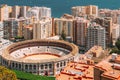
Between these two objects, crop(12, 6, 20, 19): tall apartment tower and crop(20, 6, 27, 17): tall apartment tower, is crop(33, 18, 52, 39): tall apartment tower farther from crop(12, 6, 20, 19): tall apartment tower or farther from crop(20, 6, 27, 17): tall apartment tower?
crop(20, 6, 27, 17): tall apartment tower

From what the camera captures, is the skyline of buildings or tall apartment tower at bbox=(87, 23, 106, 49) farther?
tall apartment tower at bbox=(87, 23, 106, 49)

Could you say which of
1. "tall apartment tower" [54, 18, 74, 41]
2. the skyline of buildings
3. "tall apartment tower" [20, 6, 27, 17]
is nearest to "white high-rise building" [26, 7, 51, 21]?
the skyline of buildings

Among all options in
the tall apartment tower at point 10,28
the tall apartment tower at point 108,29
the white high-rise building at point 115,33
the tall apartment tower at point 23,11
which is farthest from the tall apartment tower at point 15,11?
the white high-rise building at point 115,33

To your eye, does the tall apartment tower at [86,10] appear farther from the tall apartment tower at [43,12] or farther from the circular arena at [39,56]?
the circular arena at [39,56]

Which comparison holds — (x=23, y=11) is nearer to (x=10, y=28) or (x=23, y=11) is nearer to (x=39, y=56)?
(x=10, y=28)

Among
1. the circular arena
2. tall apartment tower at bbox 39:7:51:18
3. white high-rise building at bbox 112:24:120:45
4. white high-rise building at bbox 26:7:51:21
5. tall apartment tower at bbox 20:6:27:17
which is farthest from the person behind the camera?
tall apartment tower at bbox 20:6:27:17

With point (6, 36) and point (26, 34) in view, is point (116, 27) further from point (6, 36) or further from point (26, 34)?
point (6, 36)

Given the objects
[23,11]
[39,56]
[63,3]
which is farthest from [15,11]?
[63,3]
